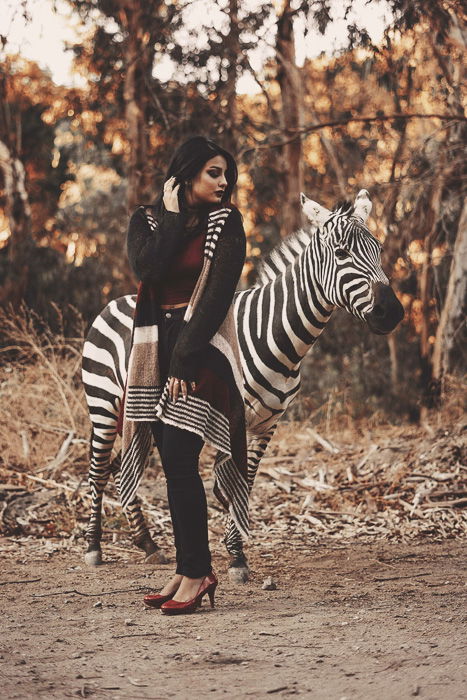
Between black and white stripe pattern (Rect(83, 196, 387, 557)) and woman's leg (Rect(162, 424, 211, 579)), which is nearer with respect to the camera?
woman's leg (Rect(162, 424, 211, 579))

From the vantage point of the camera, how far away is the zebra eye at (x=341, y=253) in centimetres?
576

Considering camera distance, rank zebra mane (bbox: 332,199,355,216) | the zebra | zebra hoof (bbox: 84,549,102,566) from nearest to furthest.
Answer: the zebra < zebra mane (bbox: 332,199,355,216) < zebra hoof (bbox: 84,549,102,566)

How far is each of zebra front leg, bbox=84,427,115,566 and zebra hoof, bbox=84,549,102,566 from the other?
0.02 metres

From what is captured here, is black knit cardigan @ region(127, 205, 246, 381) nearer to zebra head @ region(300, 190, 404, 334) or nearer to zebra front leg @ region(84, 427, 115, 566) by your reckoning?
zebra head @ region(300, 190, 404, 334)

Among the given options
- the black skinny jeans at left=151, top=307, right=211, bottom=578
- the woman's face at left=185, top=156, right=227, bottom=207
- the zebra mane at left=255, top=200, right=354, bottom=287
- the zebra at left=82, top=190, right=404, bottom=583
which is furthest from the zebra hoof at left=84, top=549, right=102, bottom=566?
the woman's face at left=185, top=156, right=227, bottom=207

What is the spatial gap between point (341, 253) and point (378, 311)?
514 millimetres

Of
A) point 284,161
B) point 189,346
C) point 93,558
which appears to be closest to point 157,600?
point 189,346

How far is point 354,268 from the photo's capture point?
5.69 metres

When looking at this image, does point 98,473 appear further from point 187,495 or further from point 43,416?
point 43,416

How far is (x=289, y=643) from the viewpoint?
396 centimetres

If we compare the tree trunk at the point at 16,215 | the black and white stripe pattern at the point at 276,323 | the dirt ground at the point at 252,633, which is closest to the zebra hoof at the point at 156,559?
the dirt ground at the point at 252,633

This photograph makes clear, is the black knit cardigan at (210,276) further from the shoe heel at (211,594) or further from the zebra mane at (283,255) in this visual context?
the zebra mane at (283,255)

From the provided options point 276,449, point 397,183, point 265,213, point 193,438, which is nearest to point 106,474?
point 193,438

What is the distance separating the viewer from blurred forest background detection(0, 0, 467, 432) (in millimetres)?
11188
